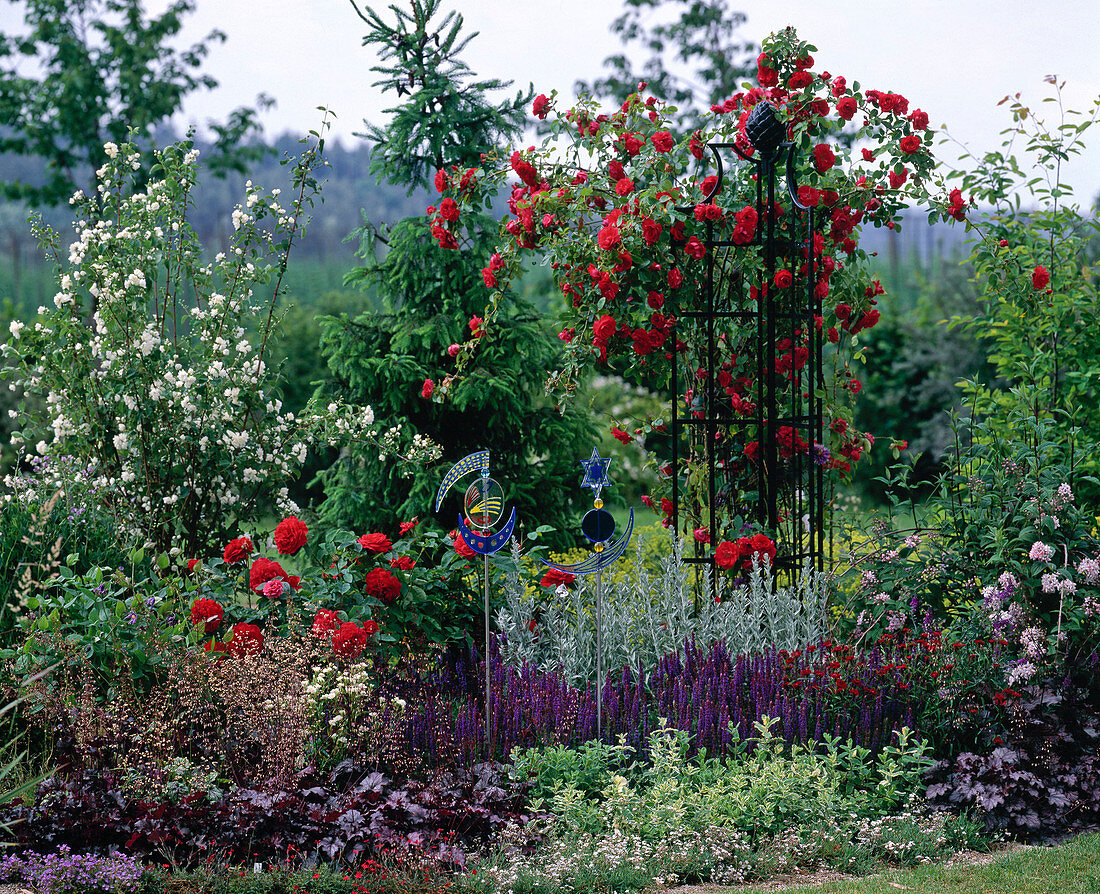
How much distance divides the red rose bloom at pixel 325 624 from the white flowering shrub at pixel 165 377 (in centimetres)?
156

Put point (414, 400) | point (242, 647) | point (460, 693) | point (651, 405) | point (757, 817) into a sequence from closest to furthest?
point (757, 817) → point (242, 647) → point (460, 693) → point (414, 400) → point (651, 405)

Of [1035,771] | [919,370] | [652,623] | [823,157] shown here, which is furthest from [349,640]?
[919,370]

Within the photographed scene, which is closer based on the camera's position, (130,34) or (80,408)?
(80,408)

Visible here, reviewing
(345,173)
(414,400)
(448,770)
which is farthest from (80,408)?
(345,173)

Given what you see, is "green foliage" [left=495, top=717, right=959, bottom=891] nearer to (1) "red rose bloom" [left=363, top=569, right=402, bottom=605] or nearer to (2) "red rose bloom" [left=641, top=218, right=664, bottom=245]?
(1) "red rose bloom" [left=363, top=569, right=402, bottom=605]

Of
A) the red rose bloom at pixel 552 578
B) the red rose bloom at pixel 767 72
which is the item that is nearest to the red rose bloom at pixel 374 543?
the red rose bloom at pixel 552 578

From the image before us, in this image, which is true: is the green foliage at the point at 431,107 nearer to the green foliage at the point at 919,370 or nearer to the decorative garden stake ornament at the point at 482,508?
the decorative garden stake ornament at the point at 482,508

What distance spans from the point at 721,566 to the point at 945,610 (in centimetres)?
115

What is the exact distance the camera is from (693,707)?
421cm

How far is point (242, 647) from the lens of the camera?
4.34 metres

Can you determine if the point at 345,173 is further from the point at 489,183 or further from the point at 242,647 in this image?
the point at 242,647

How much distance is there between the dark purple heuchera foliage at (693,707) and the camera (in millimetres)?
4117

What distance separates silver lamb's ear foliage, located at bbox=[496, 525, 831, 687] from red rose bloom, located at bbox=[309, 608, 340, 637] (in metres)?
0.78

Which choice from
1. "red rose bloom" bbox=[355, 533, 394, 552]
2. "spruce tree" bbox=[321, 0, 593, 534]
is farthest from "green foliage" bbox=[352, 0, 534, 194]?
"red rose bloom" bbox=[355, 533, 394, 552]
